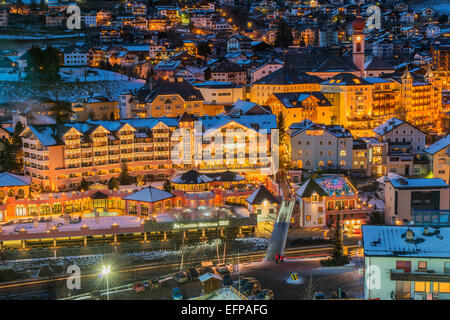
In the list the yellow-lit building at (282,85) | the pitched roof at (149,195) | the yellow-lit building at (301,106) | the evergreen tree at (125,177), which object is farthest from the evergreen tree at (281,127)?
the pitched roof at (149,195)

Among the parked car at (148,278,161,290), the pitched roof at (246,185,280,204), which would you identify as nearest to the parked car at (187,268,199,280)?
the parked car at (148,278,161,290)

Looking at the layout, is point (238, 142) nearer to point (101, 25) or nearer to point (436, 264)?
point (436, 264)

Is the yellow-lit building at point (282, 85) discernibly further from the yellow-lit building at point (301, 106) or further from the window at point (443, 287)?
the window at point (443, 287)

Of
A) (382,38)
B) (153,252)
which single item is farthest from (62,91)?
(382,38)

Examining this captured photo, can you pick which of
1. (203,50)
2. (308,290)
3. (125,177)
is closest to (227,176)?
(125,177)

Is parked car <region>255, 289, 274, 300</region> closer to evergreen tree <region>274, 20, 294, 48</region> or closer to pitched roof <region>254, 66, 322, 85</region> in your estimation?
pitched roof <region>254, 66, 322, 85</region>
